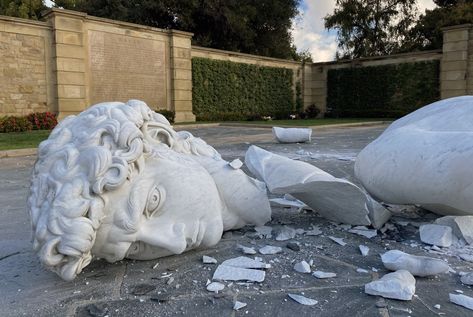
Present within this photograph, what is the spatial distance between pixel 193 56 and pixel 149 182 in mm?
17729

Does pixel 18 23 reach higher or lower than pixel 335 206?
higher

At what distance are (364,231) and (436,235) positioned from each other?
0.41 m

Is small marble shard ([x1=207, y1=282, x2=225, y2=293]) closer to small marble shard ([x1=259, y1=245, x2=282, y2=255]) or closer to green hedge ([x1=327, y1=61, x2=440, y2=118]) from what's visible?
small marble shard ([x1=259, y1=245, x2=282, y2=255])

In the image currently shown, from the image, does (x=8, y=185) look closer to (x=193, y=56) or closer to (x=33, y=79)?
(x=33, y=79)

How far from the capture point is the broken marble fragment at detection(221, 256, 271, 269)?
78.5 inches

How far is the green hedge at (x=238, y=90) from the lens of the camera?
19391 millimetres

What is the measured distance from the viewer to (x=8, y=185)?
16.1ft

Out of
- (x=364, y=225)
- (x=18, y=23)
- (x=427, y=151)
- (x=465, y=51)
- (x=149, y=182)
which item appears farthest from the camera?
(x=465, y=51)

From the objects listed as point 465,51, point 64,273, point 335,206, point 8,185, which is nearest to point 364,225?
point 335,206

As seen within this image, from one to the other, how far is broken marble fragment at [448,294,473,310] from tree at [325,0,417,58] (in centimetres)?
2721

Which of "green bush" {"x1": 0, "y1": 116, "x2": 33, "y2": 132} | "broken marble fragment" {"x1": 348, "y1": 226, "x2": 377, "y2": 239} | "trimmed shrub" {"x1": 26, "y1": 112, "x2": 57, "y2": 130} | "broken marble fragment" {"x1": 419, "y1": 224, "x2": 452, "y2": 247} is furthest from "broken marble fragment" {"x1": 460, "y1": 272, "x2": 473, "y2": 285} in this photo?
"trimmed shrub" {"x1": 26, "y1": 112, "x2": 57, "y2": 130}

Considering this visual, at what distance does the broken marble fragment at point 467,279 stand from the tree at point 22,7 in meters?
28.5

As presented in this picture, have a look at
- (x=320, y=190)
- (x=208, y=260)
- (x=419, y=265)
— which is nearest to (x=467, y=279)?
(x=419, y=265)

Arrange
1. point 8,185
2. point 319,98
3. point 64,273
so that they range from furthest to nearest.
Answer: point 319,98, point 8,185, point 64,273
